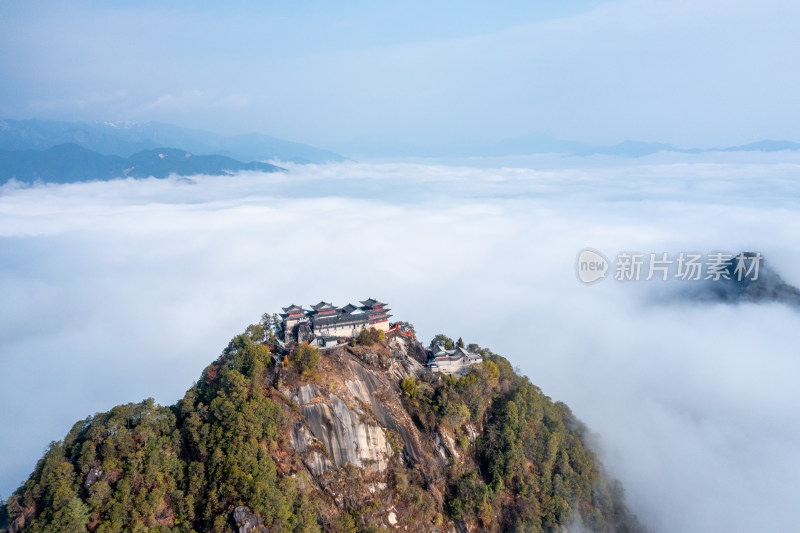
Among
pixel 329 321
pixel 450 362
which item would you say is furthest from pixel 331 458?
pixel 450 362

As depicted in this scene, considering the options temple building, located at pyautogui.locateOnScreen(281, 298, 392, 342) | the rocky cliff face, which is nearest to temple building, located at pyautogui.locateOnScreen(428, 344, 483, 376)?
the rocky cliff face

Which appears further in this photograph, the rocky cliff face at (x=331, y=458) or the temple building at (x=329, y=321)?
the temple building at (x=329, y=321)

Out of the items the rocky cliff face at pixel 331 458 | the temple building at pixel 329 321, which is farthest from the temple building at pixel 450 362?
the temple building at pixel 329 321

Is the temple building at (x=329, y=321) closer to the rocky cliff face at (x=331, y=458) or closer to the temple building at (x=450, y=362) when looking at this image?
the rocky cliff face at (x=331, y=458)

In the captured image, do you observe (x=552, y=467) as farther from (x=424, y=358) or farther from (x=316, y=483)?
(x=316, y=483)

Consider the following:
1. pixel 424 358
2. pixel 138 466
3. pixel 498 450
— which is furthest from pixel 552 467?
pixel 138 466

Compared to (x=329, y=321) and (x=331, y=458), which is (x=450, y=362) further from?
(x=331, y=458)
